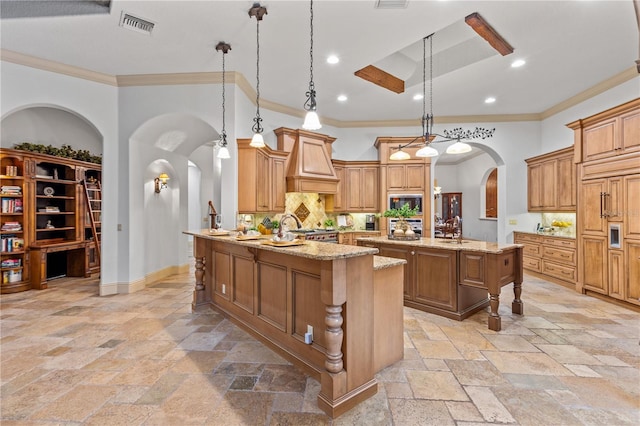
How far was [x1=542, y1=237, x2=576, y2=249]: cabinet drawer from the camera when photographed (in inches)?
204

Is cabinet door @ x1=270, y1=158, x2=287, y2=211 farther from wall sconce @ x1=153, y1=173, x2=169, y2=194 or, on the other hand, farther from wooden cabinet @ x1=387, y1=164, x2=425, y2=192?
wooden cabinet @ x1=387, y1=164, x2=425, y2=192

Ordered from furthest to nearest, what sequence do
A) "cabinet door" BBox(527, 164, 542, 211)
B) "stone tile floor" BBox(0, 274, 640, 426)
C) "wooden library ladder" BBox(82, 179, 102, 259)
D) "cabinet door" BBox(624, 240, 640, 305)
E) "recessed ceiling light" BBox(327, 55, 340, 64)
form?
"cabinet door" BBox(527, 164, 542, 211) → "wooden library ladder" BBox(82, 179, 102, 259) → "recessed ceiling light" BBox(327, 55, 340, 64) → "cabinet door" BBox(624, 240, 640, 305) → "stone tile floor" BBox(0, 274, 640, 426)

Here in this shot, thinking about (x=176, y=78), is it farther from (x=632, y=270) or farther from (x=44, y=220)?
(x=632, y=270)

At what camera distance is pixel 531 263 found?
627 centimetres

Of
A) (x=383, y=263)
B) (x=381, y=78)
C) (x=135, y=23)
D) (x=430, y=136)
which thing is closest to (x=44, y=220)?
(x=135, y=23)

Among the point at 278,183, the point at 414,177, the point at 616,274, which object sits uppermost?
the point at 414,177

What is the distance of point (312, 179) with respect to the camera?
611 centimetres

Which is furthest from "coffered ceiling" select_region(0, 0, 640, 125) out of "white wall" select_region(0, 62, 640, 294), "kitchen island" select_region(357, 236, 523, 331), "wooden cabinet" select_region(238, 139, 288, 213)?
"kitchen island" select_region(357, 236, 523, 331)

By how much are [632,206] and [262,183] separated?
5490 mm

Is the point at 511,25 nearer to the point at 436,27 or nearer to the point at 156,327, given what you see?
the point at 436,27

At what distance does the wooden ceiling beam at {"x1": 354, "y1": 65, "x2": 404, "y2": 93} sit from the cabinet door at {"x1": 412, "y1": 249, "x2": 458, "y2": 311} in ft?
9.80

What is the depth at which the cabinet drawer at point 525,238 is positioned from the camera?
6.06 m

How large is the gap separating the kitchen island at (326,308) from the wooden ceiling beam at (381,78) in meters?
3.44

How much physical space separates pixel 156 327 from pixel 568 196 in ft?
23.3
